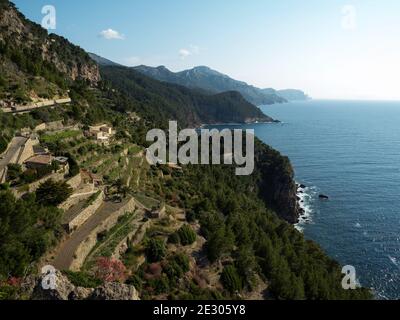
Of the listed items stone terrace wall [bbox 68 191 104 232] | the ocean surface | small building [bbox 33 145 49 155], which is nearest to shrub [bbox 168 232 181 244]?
stone terrace wall [bbox 68 191 104 232]

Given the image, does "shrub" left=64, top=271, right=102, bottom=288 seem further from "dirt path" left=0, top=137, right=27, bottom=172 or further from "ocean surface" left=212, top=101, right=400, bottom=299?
"ocean surface" left=212, top=101, right=400, bottom=299

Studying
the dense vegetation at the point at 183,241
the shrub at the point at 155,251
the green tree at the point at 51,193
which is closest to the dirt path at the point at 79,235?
the dense vegetation at the point at 183,241

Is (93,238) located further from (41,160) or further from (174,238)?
(41,160)

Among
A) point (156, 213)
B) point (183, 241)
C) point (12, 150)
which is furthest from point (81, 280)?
point (12, 150)

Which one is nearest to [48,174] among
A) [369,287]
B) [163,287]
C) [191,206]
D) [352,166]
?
[163,287]

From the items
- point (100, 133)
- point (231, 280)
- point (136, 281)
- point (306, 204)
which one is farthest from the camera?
point (306, 204)
